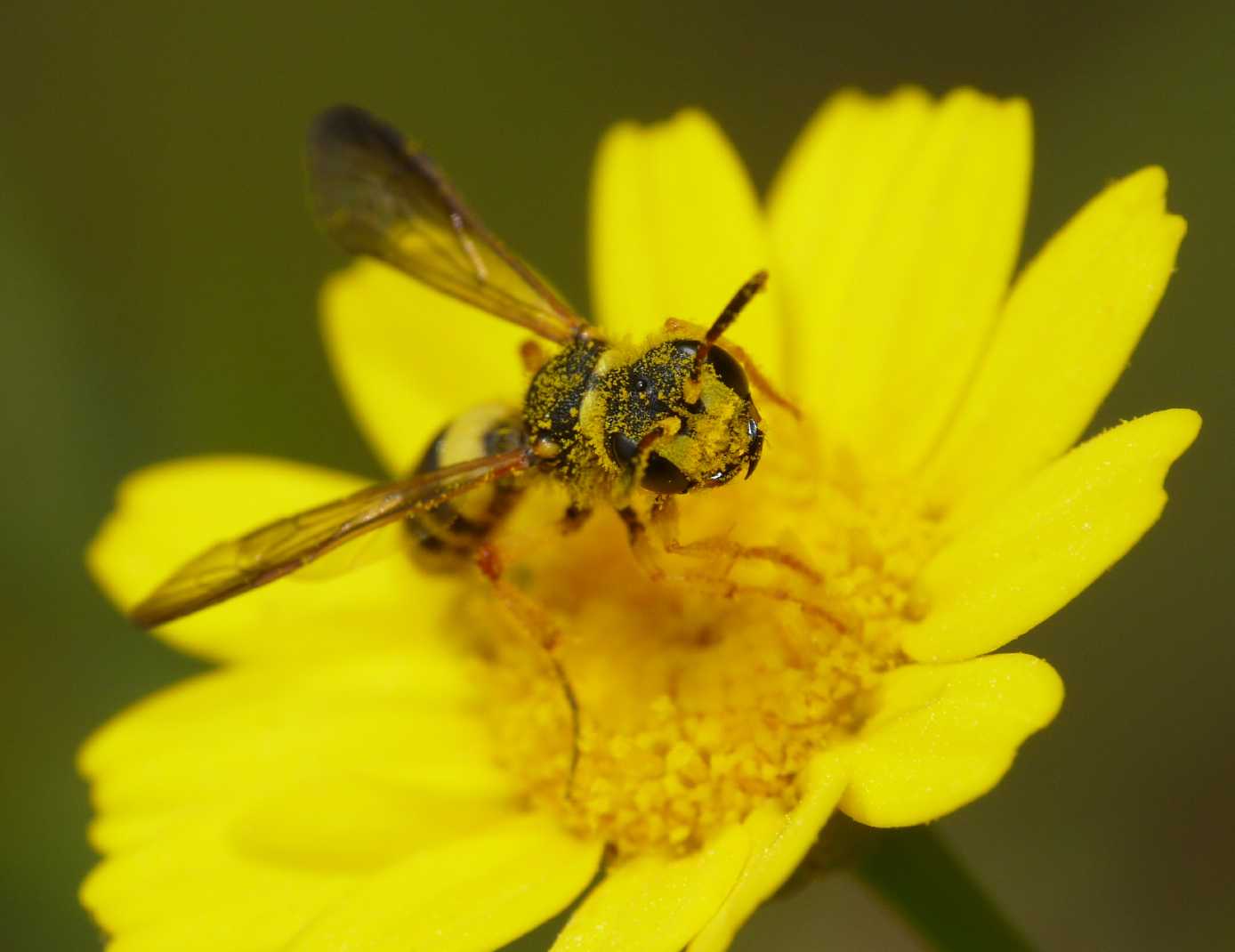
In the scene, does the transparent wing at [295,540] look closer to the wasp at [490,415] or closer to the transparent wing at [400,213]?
the wasp at [490,415]

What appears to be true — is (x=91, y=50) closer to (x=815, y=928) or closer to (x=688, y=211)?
(x=688, y=211)

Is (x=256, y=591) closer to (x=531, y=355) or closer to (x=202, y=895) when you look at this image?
(x=202, y=895)

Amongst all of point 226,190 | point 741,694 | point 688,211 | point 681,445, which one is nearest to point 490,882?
point 741,694

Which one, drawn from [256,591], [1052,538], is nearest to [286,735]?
[256,591]

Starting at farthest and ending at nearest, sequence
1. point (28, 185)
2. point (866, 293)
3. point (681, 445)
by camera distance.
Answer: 1. point (28, 185)
2. point (866, 293)
3. point (681, 445)

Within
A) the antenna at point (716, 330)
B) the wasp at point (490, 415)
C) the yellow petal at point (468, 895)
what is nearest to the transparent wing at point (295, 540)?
the wasp at point (490, 415)
